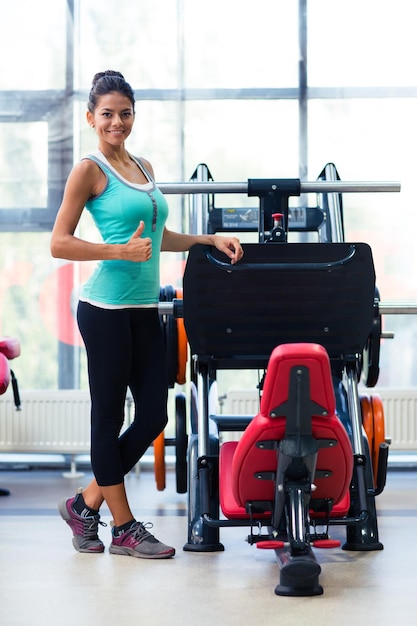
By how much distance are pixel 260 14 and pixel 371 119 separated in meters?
0.87

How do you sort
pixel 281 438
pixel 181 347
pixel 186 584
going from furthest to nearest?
pixel 181 347, pixel 186 584, pixel 281 438

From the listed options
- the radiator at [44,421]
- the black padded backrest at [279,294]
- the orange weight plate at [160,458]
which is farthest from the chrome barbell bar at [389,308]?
the radiator at [44,421]

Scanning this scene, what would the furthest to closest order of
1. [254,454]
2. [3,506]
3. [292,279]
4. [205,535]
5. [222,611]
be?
[3,506] → [205,535] → [292,279] → [254,454] → [222,611]

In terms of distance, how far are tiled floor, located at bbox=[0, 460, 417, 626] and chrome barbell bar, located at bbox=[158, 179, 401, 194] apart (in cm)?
130

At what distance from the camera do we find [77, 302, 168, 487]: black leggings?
3.11 m

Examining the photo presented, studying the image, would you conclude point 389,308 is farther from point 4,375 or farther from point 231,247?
point 4,375

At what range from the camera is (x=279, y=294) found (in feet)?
9.98

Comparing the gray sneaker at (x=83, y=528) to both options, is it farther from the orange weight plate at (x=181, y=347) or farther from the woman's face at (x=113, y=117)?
the woman's face at (x=113, y=117)

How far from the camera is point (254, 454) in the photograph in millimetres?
2801

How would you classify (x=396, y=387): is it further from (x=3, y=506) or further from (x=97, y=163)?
(x=97, y=163)

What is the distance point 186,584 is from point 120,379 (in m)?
0.70

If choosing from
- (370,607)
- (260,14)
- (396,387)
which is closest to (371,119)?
(260,14)

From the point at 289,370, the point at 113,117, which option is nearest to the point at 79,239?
the point at 113,117

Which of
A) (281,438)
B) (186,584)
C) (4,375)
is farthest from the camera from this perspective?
(4,375)
